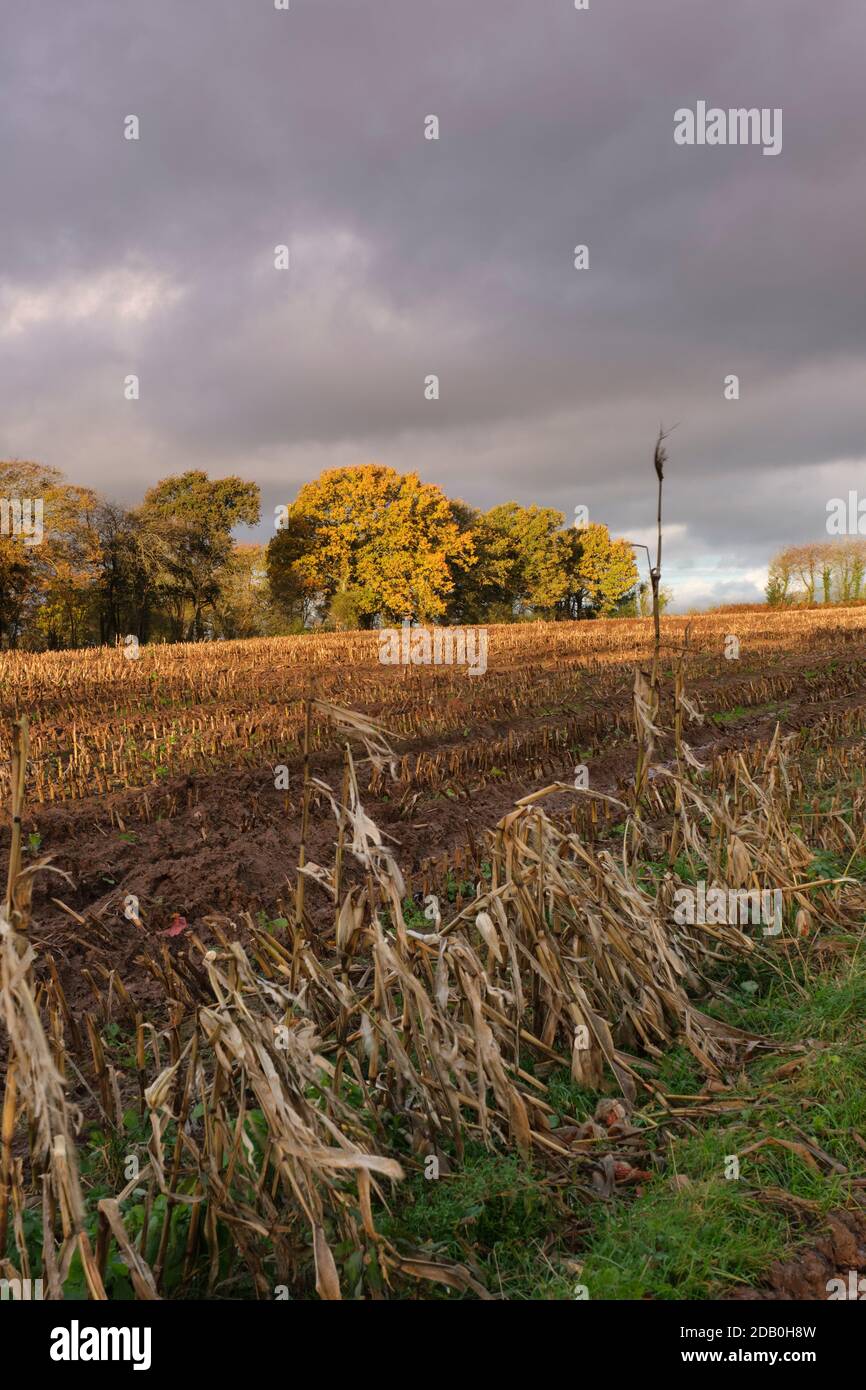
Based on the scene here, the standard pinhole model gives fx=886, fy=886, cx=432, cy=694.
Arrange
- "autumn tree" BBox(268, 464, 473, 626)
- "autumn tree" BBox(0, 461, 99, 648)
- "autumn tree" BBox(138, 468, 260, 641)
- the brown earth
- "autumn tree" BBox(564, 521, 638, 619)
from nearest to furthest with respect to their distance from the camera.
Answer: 1. the brown earth
2. "autumn tree" BBox(0, 461, 99, 648)
3. "autumn tree" BBox(138, 468, 260, 641)
4. "autumn tree" BBox(268, 464, 473, 626)
5. "autumn tree" BBox(564, 521, 638, 619)

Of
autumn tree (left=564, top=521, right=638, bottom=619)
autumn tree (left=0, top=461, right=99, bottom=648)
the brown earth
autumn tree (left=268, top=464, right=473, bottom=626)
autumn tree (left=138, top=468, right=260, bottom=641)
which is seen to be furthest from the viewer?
autumn tree (left=564, top=521, right=638, bottom=619)

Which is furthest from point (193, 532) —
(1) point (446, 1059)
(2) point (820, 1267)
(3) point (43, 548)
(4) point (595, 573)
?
(2) point (820, 1267)

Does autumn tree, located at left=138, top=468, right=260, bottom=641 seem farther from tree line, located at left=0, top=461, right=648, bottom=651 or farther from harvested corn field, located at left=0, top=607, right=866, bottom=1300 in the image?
harvested corn field, located at left=0, top=607, right=866, bottom=1300

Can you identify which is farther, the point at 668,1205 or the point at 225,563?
the point at 225,563

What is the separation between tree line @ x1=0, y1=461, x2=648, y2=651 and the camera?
36.6m

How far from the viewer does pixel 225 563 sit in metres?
44.0

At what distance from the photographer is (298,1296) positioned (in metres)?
2.67

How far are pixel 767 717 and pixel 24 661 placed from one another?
18.3 m

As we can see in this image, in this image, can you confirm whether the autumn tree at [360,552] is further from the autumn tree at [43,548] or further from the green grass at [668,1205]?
the green grass at [668,1205]

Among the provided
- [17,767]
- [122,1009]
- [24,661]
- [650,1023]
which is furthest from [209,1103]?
[24,661]

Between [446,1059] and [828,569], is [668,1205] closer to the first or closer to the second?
[446,1059]

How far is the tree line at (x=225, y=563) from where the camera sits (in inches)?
1442

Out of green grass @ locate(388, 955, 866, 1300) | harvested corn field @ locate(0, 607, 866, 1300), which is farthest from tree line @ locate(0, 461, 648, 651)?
green grass @ locate(388, 955, 866, 1300)
